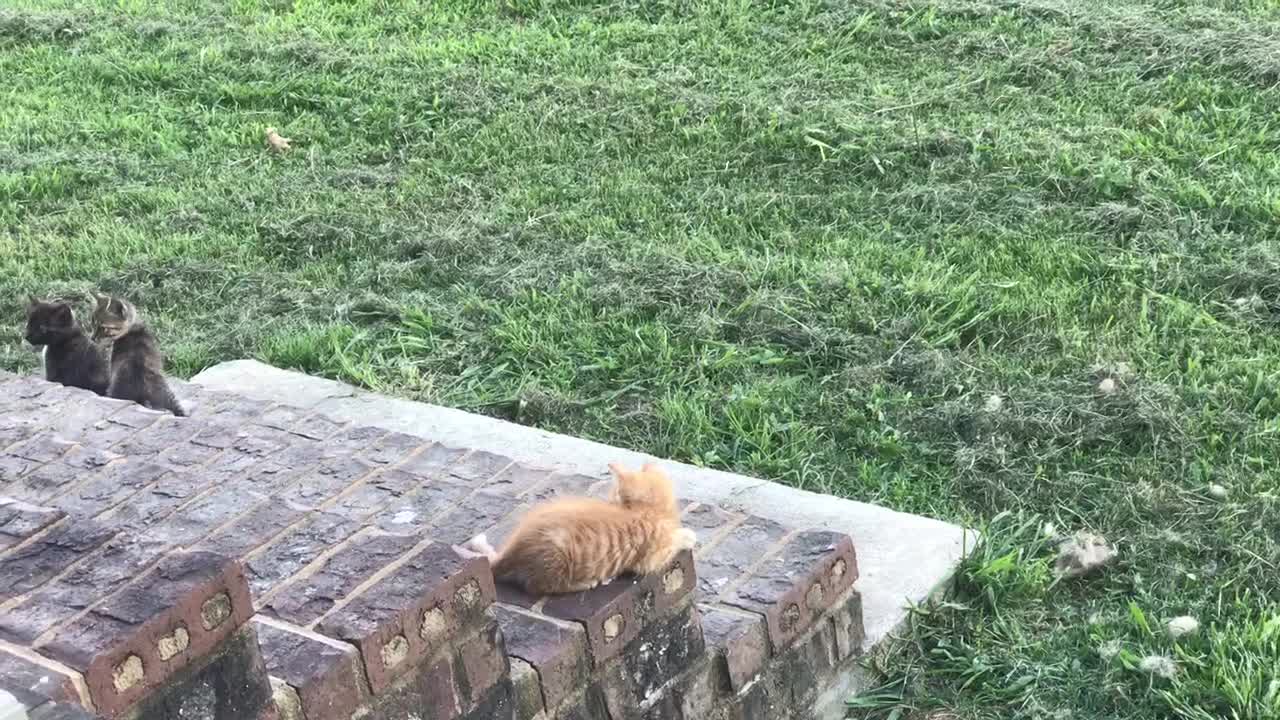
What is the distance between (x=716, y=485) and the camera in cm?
483

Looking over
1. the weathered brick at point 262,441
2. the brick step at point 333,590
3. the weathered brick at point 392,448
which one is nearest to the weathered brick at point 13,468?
the brick step at point 333,590

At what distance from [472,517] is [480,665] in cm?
110

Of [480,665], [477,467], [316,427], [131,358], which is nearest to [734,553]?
[477,467]

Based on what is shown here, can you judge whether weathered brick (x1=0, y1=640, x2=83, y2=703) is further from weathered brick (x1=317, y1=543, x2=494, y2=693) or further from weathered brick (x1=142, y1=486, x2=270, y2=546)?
weathered brick (x1=142, y1=486, x2=270, y2=546)

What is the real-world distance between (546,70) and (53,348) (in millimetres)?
4611

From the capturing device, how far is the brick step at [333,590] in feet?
7.20

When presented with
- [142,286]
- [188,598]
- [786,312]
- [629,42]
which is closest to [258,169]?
[142,286]

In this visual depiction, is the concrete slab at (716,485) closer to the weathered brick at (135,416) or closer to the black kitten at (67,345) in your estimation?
the black kitten at (67,345)

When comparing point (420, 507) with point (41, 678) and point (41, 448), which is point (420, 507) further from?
point (41, 678)

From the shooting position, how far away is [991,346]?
565 cm

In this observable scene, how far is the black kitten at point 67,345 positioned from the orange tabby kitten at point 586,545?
2.87 m

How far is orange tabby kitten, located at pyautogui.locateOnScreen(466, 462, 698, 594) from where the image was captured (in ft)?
9.88

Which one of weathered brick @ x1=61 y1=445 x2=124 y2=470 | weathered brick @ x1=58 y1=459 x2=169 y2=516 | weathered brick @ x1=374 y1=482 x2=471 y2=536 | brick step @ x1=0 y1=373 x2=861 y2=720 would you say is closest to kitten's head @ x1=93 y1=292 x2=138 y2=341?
brick step @ x1=0 y1=373 x2=861 y2=720

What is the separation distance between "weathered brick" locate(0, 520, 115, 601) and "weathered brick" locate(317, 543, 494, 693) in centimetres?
43
